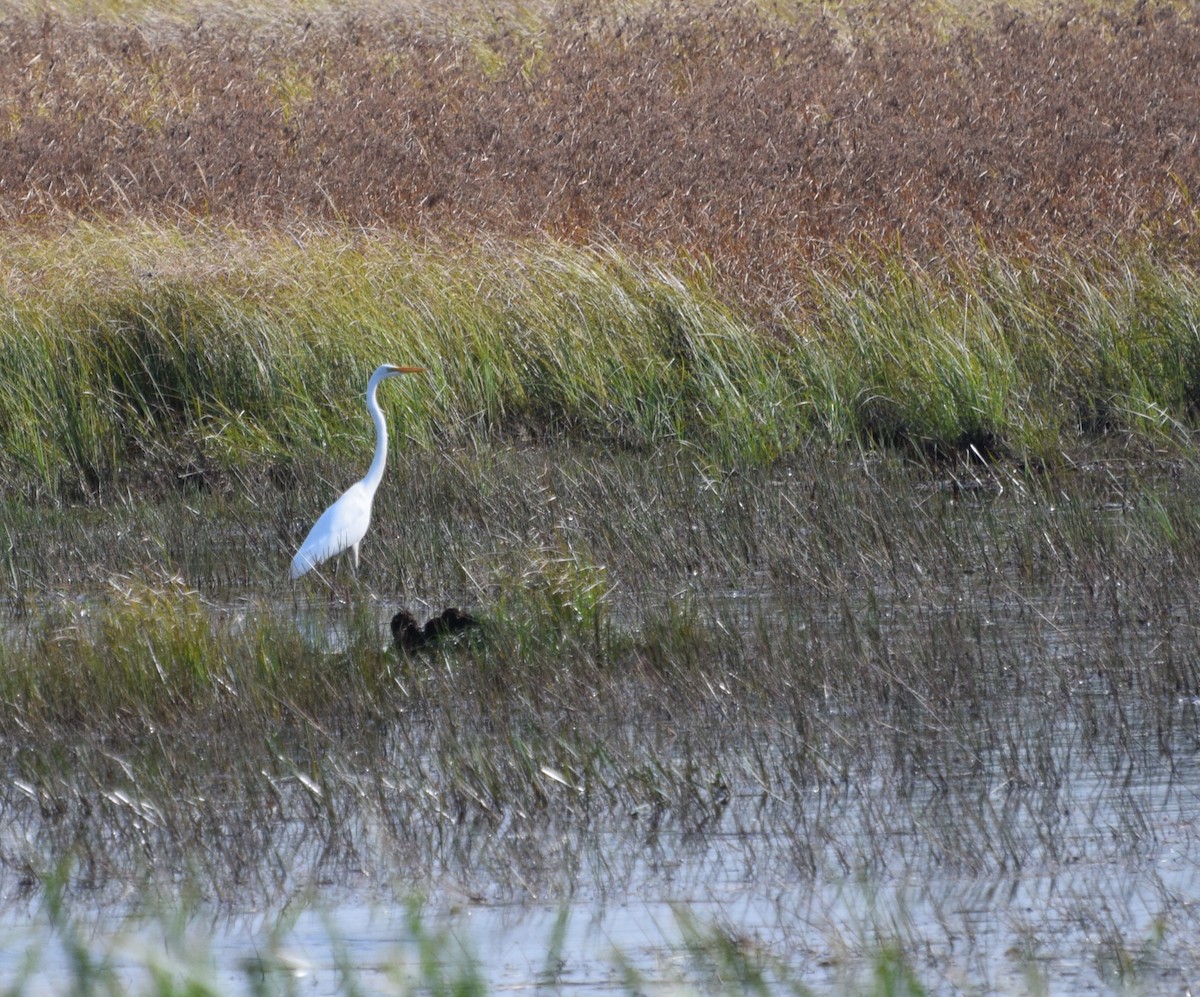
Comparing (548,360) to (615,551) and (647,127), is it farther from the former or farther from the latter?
(647,127)

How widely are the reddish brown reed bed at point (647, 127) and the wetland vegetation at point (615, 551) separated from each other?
0.30ft

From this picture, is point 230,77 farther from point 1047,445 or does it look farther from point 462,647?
point 462,647

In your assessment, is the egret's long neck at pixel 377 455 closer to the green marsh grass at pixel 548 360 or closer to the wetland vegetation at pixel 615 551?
the wetland vegetation at pixel 615 551

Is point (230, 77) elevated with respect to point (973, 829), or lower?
lower

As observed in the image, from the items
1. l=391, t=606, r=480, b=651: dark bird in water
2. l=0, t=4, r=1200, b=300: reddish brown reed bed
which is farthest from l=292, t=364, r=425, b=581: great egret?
l=0, t=4, r=1200, b=300: reddish brown reed bed

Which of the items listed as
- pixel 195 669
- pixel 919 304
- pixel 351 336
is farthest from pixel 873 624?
pixel 351 336

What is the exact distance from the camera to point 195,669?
4.58 m

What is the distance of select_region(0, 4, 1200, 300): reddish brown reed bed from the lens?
427 inches

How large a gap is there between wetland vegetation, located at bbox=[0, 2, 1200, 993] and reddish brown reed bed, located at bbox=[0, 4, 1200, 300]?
0.09 meters

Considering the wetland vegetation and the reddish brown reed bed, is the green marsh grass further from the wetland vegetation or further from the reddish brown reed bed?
the reddish brown reed bed

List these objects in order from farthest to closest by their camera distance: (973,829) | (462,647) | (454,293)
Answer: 1. (454,293)
2. (462,647)
3. (973,829)

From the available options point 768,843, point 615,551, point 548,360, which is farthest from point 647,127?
point 768,843

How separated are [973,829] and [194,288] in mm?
6088

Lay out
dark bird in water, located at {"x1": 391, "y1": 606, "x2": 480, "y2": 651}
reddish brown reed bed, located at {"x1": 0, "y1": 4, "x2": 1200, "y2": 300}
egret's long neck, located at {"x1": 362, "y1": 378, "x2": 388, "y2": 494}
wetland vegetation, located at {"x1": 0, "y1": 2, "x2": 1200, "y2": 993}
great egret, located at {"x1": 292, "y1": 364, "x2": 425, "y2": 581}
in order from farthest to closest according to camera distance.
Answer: reddish brown reed bed, located at {"x1": 0, "y1": 4, "x2": 1200, "y2": 300} < egret's long neck, located at {"x1": 362, "y1": 378, "x2": 388, "y2": 494} < great egret, located at {"x1": 292, "y1": 364, "x2": 425, "y2": 581} < dark bird in water, located at {"x1": 391, "y1": 606, "x2": 480, "y2": 651} < wetland vegetation, located at {"x1": 0, "y1": 2, "x2": 1200, "y2": 993}
